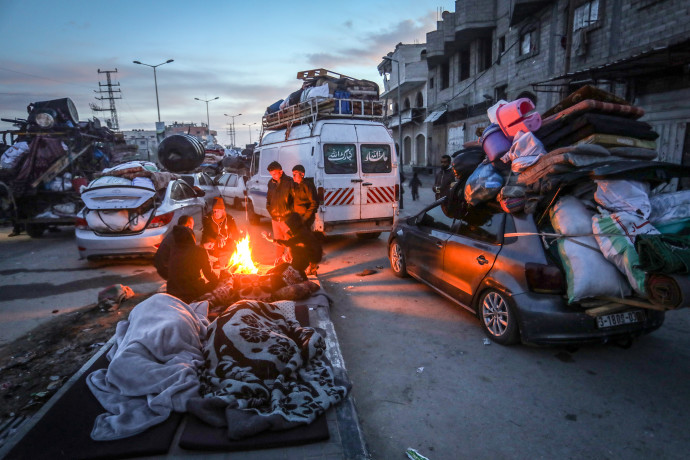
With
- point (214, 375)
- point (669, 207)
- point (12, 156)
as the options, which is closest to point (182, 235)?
point (214, 375)

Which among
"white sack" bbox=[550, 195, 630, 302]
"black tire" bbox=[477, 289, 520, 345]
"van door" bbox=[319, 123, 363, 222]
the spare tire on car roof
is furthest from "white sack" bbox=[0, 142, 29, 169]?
"white sack" bbox=[550, 195, 630, 302]

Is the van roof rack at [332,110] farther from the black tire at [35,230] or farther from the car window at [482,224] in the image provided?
the black tire at [35,230]

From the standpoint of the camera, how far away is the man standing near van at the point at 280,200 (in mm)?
7035

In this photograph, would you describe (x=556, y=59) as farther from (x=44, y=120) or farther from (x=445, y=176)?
(x=44, y=120)

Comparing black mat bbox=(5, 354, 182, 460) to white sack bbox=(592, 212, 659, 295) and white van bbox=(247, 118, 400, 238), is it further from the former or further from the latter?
white van bbox=(247, 118, 400, 238)

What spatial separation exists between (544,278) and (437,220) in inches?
86.1

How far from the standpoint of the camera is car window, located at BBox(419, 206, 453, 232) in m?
5.33

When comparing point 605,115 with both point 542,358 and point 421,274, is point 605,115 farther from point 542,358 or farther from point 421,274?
point 421,274

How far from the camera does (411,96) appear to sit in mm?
37156

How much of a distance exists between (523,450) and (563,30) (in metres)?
17.4

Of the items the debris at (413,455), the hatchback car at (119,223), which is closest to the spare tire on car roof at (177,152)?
the hatchback car at (119,223)

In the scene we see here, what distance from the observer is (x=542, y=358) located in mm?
3943

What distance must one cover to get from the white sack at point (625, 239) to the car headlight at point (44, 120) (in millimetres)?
15330

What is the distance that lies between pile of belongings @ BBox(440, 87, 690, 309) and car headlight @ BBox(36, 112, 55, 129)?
14.2 meters
